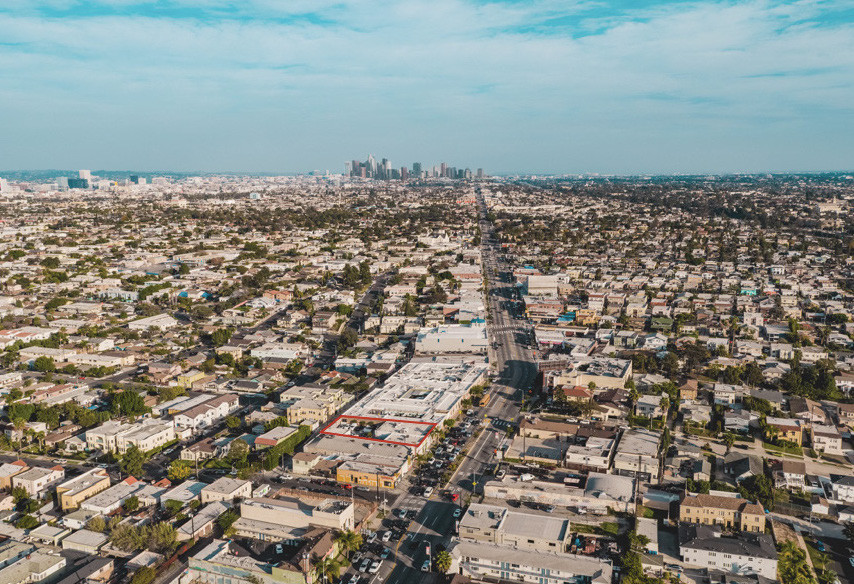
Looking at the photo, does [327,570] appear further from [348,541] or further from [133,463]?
[133,463]

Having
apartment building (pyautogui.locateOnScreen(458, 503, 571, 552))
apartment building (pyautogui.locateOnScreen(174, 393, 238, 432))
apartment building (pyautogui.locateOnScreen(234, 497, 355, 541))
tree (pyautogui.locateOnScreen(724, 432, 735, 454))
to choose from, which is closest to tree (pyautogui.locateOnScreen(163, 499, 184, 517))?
apartment building (pyautogui.locateOnScreen(234, 497, 355, 541))

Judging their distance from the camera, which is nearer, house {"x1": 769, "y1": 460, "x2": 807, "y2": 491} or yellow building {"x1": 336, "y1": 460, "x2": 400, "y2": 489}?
yellow building {"x1": 336, "y1": 460, "x2": 400, "y2": 489}

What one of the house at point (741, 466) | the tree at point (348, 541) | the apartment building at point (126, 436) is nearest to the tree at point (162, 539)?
the tree at point (348, 541)

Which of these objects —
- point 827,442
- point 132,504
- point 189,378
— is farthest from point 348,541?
point 827,442

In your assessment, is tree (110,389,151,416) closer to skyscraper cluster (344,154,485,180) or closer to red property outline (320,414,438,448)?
red property outline (320,414,438,448)

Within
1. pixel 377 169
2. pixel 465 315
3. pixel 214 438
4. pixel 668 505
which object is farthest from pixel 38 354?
pixel 377 169

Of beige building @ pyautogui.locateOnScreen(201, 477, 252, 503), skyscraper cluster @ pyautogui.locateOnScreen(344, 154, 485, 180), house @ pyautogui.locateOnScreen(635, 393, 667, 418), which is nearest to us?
beige building @ pyautogui.locateOnScreen(201, 477, 252, 503)
